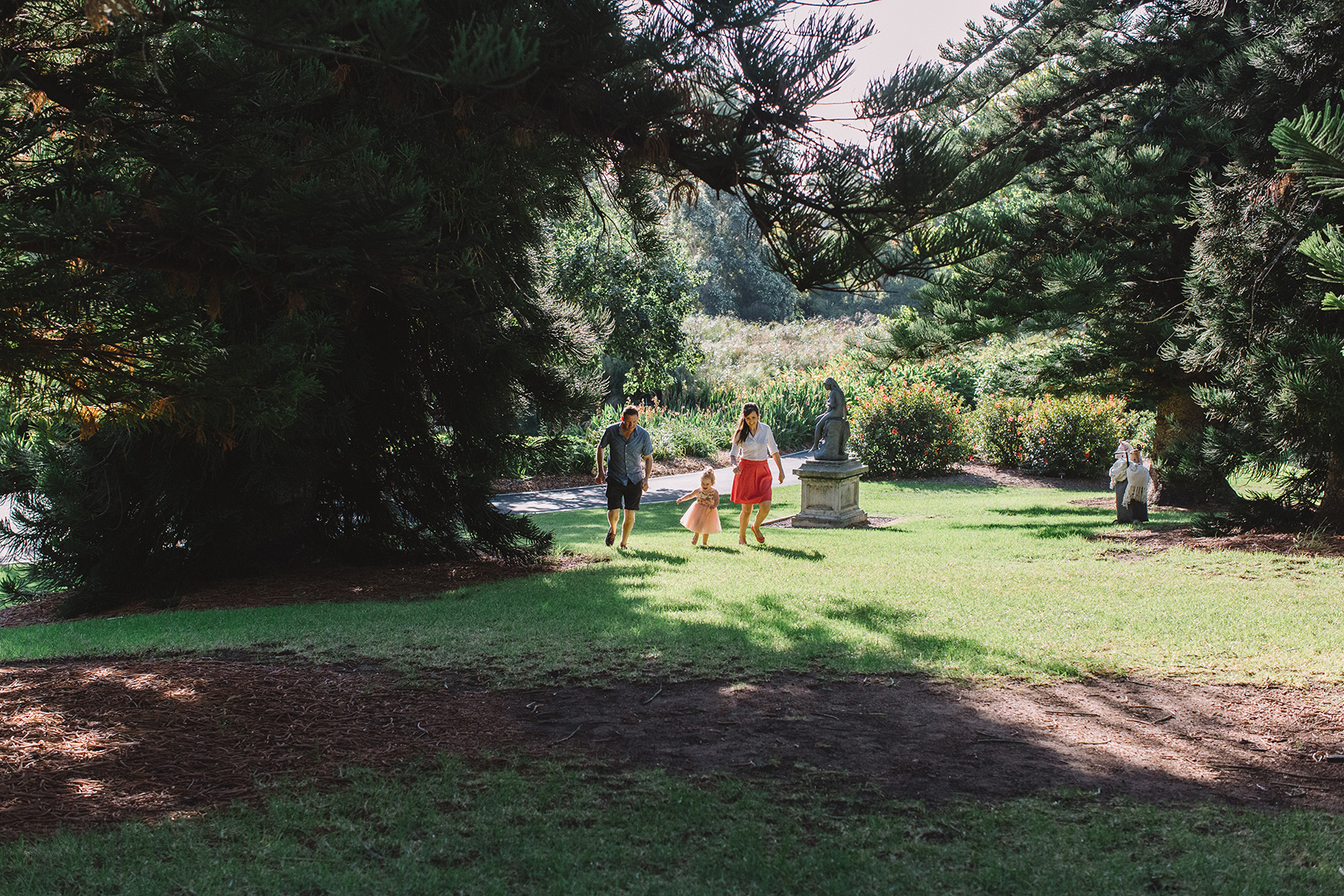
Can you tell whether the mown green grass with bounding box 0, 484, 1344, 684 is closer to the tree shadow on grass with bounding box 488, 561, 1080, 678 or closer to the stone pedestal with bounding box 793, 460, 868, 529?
the tree shadow on grass with bounding box 488, 561, 1080, 678

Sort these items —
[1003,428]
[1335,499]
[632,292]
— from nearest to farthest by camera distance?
1. [1335,499]
2. [632,292]
3. [1003,428]

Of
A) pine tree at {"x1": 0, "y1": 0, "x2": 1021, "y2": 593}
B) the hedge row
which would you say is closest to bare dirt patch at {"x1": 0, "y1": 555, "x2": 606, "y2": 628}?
pine tree at {"x1": 0, "y1": 0, "x2": 1021, "y2": 593}

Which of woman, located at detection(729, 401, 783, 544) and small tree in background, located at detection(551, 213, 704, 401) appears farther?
small tree in background, located at detection(551, 213, 704, 401)

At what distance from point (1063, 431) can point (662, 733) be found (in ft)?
63.4

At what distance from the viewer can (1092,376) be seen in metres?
14.3

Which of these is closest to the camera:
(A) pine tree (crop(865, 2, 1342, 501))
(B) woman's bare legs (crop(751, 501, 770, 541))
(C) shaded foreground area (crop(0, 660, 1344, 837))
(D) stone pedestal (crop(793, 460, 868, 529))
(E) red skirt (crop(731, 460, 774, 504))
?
(C) shaded foreground area (crop(0, 660, 1344, 837))

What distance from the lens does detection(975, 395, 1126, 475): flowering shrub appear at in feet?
69.4

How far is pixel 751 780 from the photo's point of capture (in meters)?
3.86

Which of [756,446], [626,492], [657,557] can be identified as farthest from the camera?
[756,446]

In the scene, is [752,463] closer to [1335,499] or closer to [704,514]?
[704,514]

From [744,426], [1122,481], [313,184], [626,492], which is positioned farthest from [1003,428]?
[313,184]

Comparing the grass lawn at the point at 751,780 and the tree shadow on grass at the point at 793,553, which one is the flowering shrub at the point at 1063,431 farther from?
the tree shadow on grass at the point at 793,553

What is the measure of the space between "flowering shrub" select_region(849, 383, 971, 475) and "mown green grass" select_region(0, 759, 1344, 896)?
1864 cm

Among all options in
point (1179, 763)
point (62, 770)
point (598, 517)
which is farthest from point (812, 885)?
point (598, 517)
